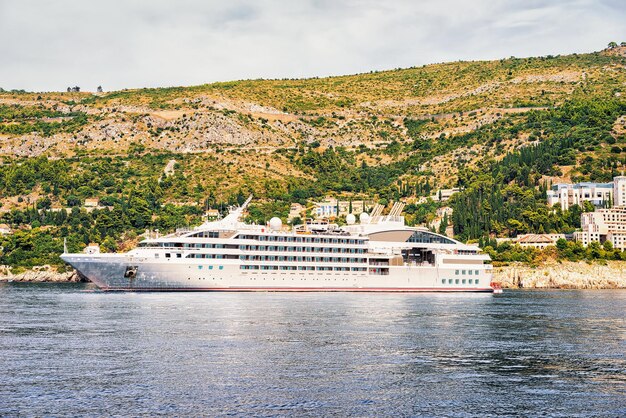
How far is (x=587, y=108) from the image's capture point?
170m

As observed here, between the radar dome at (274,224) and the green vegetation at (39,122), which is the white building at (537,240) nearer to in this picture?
the radar dome at (274,224)

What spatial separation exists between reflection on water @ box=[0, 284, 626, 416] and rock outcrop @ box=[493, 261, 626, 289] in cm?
4825

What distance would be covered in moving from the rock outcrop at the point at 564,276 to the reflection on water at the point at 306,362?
48.3m

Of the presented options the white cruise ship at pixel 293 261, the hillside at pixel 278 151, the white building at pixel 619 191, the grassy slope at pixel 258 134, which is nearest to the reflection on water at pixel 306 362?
the white cruise ship at pixel 293 261

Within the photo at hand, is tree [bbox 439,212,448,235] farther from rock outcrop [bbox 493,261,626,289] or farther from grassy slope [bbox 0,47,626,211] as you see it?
grassy slope [bbox 0,47,626,211]

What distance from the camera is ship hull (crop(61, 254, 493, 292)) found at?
7338 cm

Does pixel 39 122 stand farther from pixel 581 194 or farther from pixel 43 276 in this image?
pixel 581 194

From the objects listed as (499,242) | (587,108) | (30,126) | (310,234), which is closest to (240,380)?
(310,234)

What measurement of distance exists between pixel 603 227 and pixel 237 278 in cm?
6397

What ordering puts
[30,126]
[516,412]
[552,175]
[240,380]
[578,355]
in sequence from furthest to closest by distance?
[30,126] → [552,175] → [578,355] → [240,380] → [516,412]

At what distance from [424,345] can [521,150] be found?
12175cm

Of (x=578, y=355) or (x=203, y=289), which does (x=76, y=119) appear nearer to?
(x=203, y=289)

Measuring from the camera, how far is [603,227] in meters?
122

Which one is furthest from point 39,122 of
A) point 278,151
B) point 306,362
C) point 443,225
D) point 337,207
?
point 306,362
